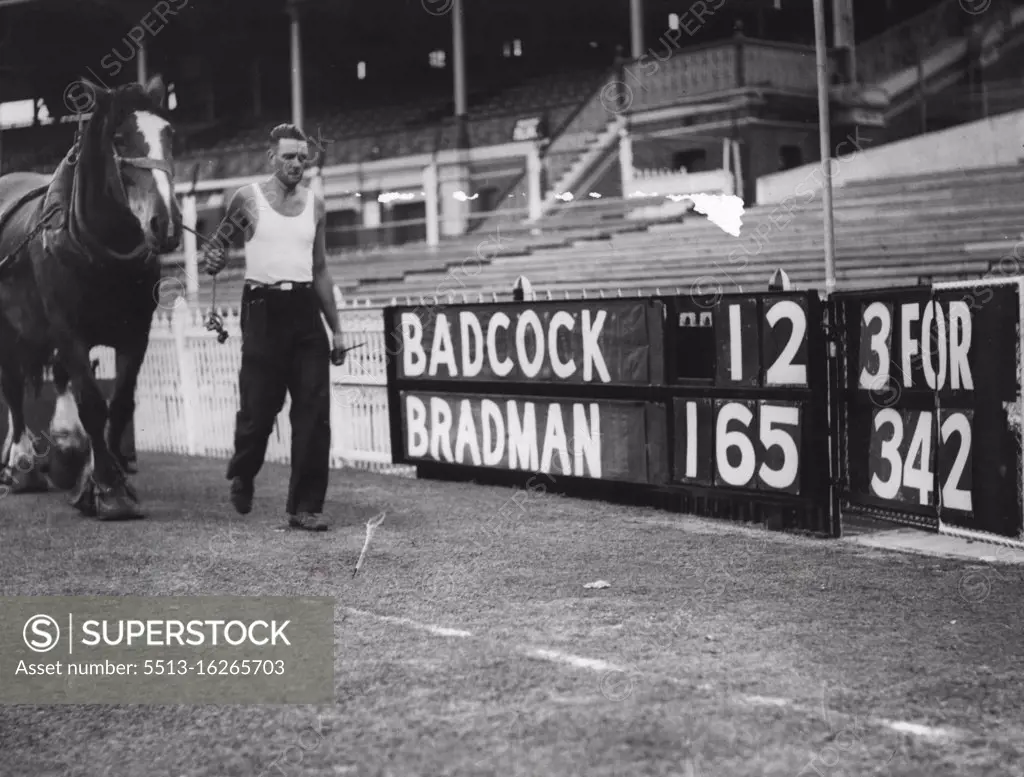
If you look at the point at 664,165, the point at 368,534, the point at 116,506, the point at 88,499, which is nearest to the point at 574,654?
the point at 368,534

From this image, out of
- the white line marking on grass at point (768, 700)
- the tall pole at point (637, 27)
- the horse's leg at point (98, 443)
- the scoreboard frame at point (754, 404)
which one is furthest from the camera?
the tall pole at point (637, 27)

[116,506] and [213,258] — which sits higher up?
[213,258]

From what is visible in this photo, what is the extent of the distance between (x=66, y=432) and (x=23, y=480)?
0.79 m

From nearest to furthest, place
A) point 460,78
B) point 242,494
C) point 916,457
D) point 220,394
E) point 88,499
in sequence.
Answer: point 916,457, point 242,494, point 88,499, point 220,394, point 460,78

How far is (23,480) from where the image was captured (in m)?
9.85

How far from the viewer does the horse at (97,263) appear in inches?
304

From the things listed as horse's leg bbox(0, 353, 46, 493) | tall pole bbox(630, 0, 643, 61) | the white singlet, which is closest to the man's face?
the white singlet

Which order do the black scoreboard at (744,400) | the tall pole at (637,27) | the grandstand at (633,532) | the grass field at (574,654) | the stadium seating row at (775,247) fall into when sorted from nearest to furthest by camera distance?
the grass field at (574,654)
the grandstand at (633,532)
the black scoreboard at (744,400)
the stadium seating row at (775,247)
the tall pole at (637,27)

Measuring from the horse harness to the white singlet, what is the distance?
0.60 m

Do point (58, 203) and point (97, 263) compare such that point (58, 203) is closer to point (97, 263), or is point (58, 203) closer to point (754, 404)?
point (97, 263)

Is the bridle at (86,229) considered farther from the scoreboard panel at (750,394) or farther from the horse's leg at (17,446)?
the scoreboard panel at (750,394)

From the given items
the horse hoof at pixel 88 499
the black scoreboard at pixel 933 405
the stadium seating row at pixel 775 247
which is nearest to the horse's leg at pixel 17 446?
the horse hoof at pixel 88 499

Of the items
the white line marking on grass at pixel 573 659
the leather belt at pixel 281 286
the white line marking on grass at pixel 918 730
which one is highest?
the leather belt at pixel 281 286

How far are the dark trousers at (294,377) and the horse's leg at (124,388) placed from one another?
1198 millimetres
